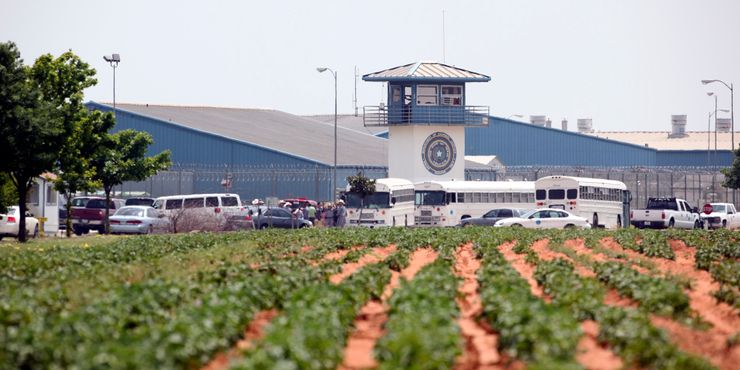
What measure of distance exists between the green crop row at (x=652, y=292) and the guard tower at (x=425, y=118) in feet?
135

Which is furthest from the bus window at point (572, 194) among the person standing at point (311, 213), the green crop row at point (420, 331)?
the green crop row at point (420, 331)

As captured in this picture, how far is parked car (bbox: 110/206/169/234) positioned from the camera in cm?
4956

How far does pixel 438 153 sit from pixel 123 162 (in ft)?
65.2

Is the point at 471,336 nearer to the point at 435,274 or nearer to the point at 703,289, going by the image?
the point at 435,274

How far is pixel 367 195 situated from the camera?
55.6m

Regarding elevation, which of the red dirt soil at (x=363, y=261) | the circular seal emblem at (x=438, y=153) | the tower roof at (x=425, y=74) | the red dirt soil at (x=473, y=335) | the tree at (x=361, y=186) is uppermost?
the tower roof at (x=425, y=74)

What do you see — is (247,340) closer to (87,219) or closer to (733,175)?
(87,219)

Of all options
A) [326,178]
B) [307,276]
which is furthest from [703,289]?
[326,178]

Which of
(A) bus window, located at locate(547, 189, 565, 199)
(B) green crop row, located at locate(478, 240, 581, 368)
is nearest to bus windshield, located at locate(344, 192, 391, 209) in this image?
(A) bus window, located at locate(547, 189, 565, 199)

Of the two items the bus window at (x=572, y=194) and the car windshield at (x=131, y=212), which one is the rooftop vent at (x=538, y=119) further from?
the car windshield at (x=131, y=212)

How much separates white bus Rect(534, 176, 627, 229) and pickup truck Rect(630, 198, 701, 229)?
147cm

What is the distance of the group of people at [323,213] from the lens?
2227 inches

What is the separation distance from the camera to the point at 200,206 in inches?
2053

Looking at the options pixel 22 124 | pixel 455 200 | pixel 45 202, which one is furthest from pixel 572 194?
pixel 22 124
